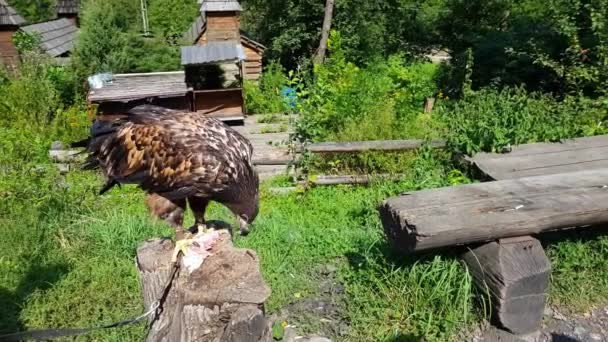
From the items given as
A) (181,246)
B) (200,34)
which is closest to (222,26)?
(200,34)

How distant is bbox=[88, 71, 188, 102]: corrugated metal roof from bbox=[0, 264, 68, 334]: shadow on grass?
8707 millimetres

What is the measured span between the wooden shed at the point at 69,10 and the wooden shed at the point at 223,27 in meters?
7.34

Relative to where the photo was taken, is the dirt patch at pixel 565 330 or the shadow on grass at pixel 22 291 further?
the shadow on grass at pixel 22 291

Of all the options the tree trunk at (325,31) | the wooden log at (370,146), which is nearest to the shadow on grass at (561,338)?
the wooden log at (370,146)

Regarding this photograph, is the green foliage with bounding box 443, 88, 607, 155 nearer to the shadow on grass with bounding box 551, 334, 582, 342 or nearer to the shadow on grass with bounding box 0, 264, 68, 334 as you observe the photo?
the shadow on grass with bounding box 551, 334, 582, 342

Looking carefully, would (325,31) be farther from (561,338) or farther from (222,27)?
(561,338)

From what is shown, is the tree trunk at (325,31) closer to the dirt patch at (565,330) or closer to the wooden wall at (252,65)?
the wooden wall at (252,65)

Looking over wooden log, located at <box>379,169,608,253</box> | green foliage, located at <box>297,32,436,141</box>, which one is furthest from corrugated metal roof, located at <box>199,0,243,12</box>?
wooden log, located at <box>379,169,608,253</box>

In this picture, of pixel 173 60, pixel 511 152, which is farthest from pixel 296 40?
pixel 511 152

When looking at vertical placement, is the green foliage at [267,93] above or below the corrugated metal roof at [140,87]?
below

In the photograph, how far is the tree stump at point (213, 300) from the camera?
6.73 feet

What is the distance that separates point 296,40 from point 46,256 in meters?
15.6

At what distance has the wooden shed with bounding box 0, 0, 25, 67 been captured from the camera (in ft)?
49.2

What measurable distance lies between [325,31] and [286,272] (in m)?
14.1
